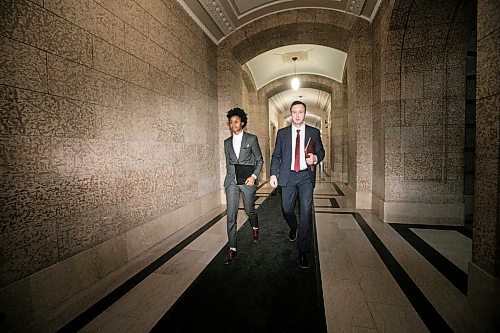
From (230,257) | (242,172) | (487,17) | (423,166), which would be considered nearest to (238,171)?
(242,172)

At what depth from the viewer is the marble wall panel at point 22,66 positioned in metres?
1.89

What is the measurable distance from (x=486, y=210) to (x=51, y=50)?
3.81 m

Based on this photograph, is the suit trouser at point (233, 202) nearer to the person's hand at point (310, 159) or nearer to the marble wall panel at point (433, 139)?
the person's hand at point (310, 159)

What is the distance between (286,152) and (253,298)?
1.64 metres

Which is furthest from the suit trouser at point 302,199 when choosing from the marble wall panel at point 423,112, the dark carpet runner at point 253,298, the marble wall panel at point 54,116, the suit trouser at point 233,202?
the marble wall panel at point 423,112

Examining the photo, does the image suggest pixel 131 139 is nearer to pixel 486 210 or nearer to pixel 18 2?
pixel 18 2

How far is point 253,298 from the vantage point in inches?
88.1

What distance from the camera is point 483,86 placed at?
185 cm

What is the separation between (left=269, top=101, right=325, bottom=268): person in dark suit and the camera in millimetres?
2855

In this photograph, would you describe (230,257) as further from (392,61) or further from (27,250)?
(392,61)

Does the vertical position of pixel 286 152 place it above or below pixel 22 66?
below

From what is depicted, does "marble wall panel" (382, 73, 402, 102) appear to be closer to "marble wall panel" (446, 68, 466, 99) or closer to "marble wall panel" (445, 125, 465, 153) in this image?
"marble wall panel" (446, 68, 466, 99)

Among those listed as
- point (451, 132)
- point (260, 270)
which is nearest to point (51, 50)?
point (260, 270)

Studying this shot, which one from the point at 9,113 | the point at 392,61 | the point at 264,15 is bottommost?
the point at 9,113
